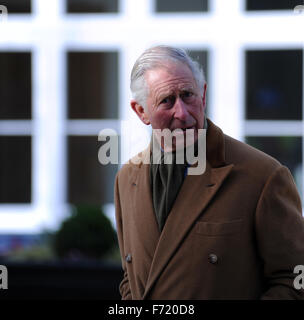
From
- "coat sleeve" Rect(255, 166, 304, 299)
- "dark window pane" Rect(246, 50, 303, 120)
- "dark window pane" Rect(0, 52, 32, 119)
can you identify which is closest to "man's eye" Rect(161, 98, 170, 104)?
"coat sleeve" Rect(255, 166, 304, 299)

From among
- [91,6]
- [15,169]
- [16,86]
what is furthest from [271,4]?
[15,169]

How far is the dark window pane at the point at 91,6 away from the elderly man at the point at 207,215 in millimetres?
4253

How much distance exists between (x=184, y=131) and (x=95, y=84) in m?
4.47

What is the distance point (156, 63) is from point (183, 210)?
520 millimetres

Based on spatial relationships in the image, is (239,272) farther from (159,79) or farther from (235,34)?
(235,34)

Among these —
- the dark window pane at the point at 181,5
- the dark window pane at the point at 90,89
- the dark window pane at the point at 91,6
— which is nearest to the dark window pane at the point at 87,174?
the dark window pane at the point at 90,89

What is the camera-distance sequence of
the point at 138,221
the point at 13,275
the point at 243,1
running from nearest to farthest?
the point at 138,221 → the point at 13,275 → the point at 243,1

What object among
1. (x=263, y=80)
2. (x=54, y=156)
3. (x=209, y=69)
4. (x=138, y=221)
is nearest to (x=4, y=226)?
(x=54, y=156)

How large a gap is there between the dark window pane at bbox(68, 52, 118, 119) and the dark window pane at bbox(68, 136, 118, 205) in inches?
12.0

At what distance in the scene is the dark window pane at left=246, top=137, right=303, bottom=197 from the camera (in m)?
6.19

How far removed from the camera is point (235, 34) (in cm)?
607

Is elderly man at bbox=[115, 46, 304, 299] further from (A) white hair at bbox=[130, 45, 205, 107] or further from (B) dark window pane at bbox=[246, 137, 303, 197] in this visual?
(B) dark window pane at bbox=[246, 137, 303, 197]

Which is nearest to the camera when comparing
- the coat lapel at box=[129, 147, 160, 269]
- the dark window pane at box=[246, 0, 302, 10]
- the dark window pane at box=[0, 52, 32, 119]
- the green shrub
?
the coat lapel at box=[129, 147, 160, 269]

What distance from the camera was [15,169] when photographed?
638 centimetres
